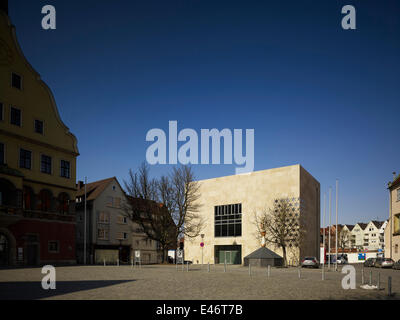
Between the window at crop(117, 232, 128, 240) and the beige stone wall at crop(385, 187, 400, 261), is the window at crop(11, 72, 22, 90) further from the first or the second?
the beige stone wall at crop(385, 187, 400, 261)

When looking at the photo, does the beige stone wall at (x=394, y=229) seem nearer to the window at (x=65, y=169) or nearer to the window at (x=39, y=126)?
the window at (x=65, y=169)

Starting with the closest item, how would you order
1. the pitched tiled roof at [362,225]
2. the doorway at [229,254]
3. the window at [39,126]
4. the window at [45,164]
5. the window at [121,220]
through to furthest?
the window at [39,126], the window at [45,164], the doorway at [229,254], the window at [121,220], the pitched tiled roof at [362,225]

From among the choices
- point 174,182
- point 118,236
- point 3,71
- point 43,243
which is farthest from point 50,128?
point 118,236

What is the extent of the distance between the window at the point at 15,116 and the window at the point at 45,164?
4685mm

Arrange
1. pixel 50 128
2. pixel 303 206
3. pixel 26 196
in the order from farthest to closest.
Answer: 1. pixel 303 206
2. pixel 50 128
3. pixel 26 196

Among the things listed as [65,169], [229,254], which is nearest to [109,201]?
A: [65,169]

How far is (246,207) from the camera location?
63594mm

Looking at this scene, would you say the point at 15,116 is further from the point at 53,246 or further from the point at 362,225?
the point at 362,225

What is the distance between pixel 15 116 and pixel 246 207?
37001 mm

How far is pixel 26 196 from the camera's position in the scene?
40500mm

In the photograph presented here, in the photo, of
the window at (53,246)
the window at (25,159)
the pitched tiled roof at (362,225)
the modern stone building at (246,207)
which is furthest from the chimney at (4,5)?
the pitched tiled roof at (362,225)

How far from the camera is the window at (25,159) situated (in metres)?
40.2
